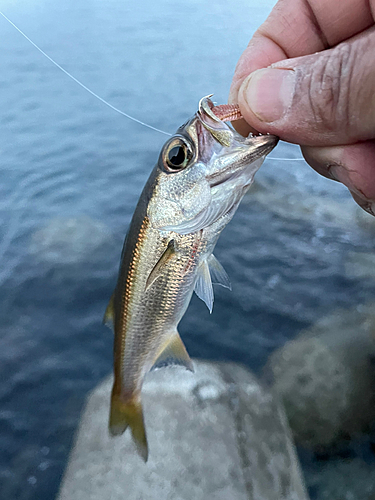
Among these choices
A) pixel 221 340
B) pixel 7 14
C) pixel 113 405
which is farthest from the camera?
pixel 7 14

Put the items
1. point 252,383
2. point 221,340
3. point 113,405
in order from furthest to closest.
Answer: point 221,340
point 252,383
point 113,405

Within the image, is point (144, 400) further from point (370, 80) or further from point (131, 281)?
point (370, 80)

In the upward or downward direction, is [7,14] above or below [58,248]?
above

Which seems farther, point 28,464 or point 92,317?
point 92,317

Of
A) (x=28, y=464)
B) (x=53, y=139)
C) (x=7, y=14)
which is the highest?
(x=7, y=14)

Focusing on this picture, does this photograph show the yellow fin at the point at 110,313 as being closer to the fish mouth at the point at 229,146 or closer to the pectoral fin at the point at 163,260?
the pectoral fin at the point at 163,260

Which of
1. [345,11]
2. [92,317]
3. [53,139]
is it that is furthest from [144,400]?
[53,139]
